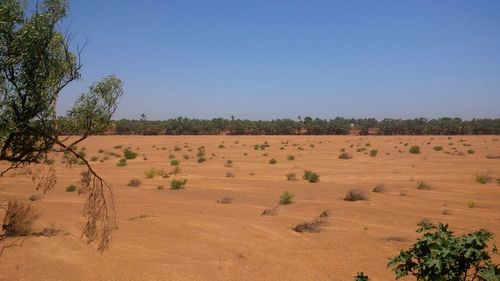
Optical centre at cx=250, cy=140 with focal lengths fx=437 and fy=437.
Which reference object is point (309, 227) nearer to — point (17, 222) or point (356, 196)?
point (356, 196)

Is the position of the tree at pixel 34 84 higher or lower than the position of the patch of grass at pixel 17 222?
higher

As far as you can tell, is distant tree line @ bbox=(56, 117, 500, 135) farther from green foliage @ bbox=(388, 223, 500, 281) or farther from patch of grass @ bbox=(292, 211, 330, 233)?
green foliage @ bbox=(388, 223, 500, 281)

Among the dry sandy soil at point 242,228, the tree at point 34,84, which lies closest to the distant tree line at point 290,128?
the dry sandy soil at point 242,228

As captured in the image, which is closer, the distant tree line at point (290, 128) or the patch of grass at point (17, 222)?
the patch of grass at point (17, 222)

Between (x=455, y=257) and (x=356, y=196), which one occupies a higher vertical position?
(x=455, y=257)

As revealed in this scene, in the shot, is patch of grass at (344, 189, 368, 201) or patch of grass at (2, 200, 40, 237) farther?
patch of grass at (344, 189, 368, 201)

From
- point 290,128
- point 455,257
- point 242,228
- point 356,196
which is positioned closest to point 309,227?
point 242,228

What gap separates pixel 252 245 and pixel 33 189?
13234mm

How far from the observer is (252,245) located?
11047 millimetres

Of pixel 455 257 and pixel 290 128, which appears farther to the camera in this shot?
pixel 290 128

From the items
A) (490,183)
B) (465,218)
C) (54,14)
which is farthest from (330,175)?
(54,14)

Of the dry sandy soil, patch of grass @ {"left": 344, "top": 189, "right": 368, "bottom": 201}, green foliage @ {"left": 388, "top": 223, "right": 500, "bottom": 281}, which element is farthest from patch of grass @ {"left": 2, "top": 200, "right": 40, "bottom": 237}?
patch of grass @ {"left": 344, "top": 189, "right": 368, "bottom": 201}

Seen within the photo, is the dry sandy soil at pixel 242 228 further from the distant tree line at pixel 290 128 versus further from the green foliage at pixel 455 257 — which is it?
the distant tree line at pixel 290 128

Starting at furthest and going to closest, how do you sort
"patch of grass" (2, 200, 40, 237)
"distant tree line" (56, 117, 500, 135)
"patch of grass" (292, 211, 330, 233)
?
"distant tree line" (56, 117, 500, 135) < "patch of grass" (292, 211, 330, 233) < "patch of grass" (2, 200, 40, 237)
